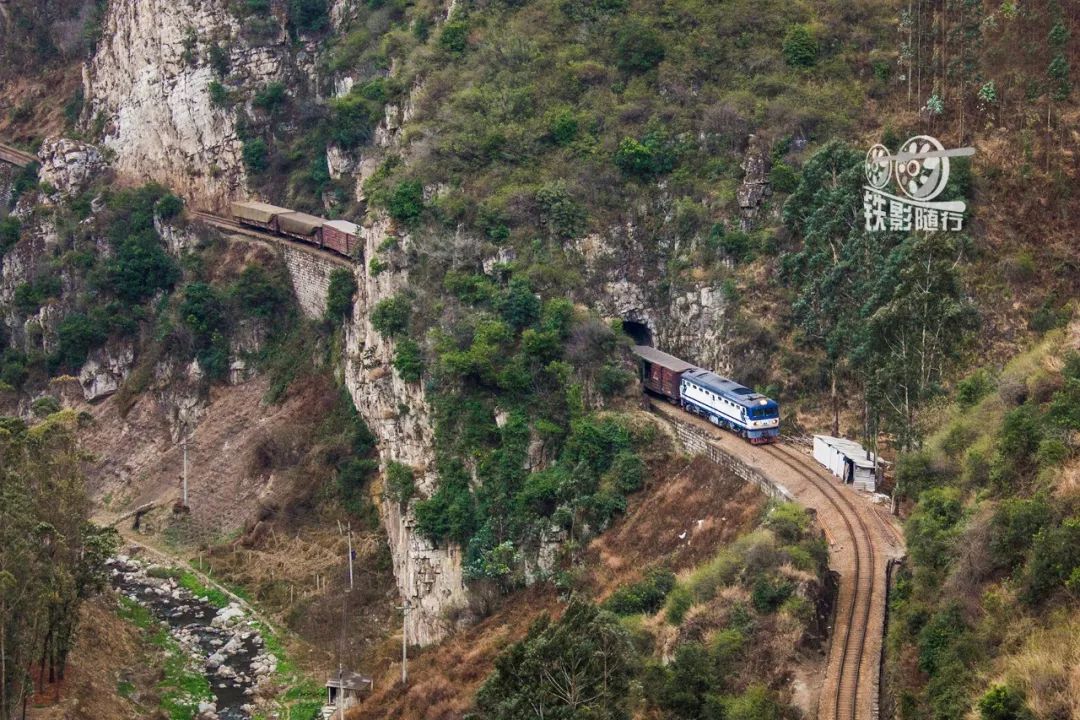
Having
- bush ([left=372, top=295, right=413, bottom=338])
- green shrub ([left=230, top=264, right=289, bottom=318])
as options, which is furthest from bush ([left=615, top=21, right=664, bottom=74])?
green shrub ([left=230, top=264, right=289, bottom=318])

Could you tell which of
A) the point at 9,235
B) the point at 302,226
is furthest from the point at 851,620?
the point at 9,235

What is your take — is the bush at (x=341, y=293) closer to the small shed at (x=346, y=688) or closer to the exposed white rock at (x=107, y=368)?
the exposed white rock at (x=107, y=368)

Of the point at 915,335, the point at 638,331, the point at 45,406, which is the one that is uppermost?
the point at 915,335

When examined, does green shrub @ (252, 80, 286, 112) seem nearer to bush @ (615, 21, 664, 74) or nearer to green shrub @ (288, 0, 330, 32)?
green shrub @ (288, 0, 330, 32)

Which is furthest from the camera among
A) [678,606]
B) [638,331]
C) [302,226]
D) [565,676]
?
[302,226]

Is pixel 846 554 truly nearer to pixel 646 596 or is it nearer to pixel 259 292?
pixel 646 596

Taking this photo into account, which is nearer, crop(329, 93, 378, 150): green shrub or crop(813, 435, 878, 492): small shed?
crop(813, 435, 878, 492): small shed

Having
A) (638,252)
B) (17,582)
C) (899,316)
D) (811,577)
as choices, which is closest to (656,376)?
(638,252)
